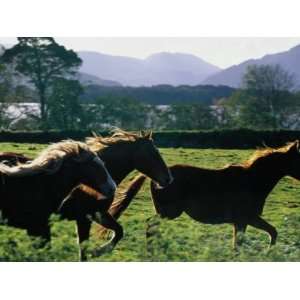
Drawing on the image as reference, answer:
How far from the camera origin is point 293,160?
8883 millimetres

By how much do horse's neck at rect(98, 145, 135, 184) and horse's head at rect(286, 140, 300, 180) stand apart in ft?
6.06

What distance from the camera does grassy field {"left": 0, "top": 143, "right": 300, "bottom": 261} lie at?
8648 millimetres

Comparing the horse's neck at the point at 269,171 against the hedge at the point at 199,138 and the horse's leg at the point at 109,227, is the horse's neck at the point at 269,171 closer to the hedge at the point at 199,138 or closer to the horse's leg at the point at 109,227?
the hedge at the point at 199,138

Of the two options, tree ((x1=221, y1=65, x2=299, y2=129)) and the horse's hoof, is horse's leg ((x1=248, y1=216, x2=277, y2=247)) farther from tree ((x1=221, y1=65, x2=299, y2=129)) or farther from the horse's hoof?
the horse's hoof

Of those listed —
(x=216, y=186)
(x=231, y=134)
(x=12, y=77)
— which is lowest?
(x=216, y=186)

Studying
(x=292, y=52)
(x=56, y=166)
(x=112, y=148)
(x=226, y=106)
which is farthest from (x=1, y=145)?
(x=292, y=52)

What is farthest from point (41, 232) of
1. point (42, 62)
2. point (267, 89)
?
point (267, 89)

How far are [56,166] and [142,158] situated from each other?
1014 millimetres

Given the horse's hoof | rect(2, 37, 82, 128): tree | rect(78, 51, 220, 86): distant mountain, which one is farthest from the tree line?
the horse's hoof

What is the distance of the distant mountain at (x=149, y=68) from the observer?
8.96 m

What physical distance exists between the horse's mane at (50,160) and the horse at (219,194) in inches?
29.3

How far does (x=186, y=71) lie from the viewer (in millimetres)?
9172

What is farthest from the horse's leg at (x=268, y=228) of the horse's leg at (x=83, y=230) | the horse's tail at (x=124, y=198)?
the horse's leg at (x=83, y=230)

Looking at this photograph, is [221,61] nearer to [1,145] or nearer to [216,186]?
[216,186]
